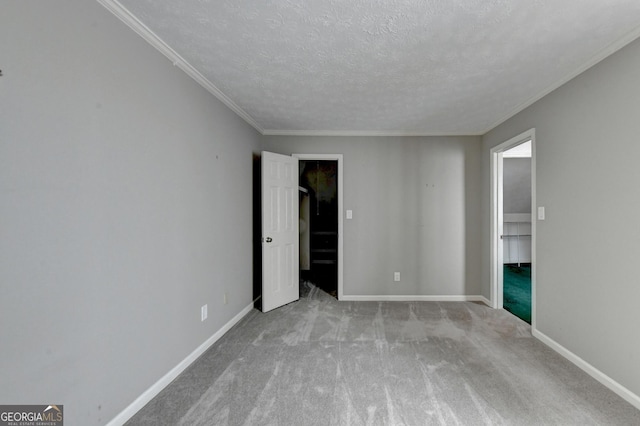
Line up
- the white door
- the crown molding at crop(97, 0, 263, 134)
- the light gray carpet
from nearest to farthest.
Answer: the crown molding at crop(97, 0, 263, 134)
the light gray carpet
the white door

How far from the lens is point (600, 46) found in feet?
5.79

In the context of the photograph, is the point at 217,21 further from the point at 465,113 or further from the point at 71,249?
the point at 465,113

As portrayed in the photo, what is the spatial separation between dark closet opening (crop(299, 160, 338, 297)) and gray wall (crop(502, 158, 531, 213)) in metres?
3.73

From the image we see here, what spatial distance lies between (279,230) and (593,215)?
9.75ft

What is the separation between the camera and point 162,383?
177cm

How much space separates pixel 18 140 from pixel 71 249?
1.61ft

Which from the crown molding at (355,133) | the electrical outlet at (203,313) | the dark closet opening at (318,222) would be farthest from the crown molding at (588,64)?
the electrical outlet at (203,313)

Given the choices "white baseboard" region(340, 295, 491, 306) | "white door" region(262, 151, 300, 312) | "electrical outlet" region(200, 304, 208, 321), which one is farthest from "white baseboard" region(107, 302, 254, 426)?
"white baseboard" region(340, 295, 491, 306)

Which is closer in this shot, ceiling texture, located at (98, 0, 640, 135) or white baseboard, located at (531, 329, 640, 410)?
ceiling texture, located at (98, 0, 640, 135)

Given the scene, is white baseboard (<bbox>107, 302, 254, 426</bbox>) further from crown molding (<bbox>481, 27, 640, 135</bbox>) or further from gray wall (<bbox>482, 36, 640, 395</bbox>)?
crown molding (<bbox>481, 27, 640, 135</bbox>)

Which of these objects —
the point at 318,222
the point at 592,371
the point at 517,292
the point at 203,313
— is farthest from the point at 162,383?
the point at 517,292

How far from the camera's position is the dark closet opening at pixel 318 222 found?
17.4 feet

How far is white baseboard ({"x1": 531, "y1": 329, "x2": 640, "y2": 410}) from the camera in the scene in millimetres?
1651

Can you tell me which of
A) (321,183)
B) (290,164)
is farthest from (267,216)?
(321,183)
